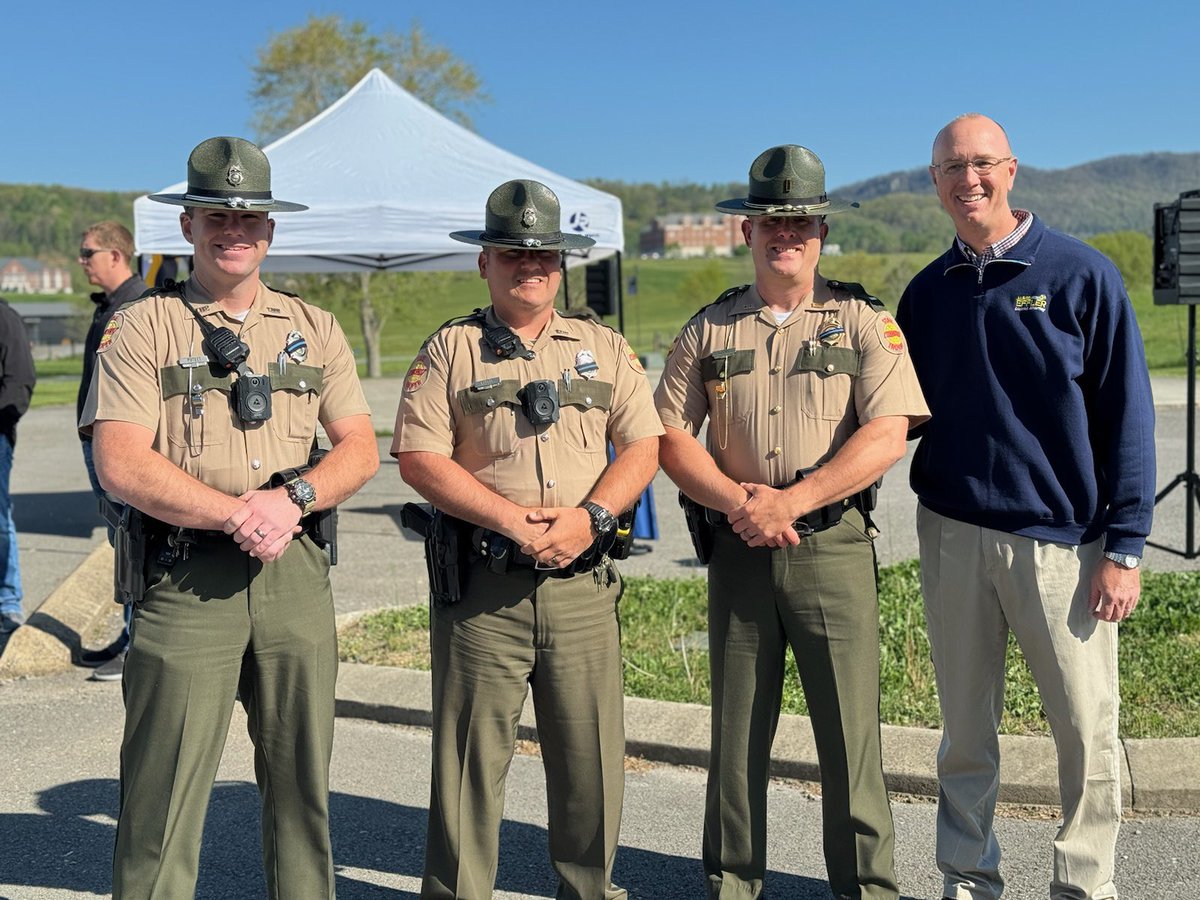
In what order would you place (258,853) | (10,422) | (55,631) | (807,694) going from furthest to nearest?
(10,422), (55,631), (258,853), (807,694)

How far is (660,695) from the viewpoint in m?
5.56

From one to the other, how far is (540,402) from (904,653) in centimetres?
327

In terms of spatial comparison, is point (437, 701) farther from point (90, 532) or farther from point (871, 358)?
point (90, 532)

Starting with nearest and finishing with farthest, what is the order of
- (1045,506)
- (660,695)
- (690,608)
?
(1045,506) → (660,695) → (690,608)

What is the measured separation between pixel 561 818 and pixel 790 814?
1.23m

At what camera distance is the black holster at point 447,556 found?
11.3 ft

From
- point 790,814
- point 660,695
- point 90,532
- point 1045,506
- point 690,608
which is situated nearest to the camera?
point 1045,506

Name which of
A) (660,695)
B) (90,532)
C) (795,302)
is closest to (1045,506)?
(795,302)

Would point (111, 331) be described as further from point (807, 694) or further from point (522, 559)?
point (807, 694)

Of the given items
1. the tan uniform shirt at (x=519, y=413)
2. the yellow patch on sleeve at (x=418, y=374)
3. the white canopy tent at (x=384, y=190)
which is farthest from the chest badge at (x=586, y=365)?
the white canopy tent at (x=384, y=190)

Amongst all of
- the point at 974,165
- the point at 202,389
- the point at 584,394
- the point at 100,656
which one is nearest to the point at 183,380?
the point at 202,389

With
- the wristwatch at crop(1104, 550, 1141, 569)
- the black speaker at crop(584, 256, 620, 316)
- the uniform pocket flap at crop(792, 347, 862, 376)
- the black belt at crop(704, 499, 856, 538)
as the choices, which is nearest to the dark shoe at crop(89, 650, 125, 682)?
the black belt at crop(704, 499, 856, 538)

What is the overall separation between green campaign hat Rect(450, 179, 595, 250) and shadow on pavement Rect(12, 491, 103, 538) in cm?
797

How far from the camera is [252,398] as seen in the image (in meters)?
3.25
